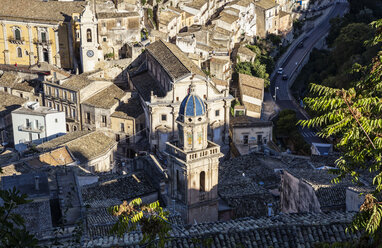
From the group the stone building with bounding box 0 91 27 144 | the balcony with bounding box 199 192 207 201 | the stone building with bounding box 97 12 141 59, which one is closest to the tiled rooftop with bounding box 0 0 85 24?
the stone building with bounding box 97 12 141 59

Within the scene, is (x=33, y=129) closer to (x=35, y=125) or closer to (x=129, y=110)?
(x=35, y=125)

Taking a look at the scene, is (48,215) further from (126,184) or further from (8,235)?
(8,235)

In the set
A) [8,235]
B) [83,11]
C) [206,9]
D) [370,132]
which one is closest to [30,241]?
[8,235]

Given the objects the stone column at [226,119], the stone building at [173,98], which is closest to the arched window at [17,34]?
the stone building at [173,98]

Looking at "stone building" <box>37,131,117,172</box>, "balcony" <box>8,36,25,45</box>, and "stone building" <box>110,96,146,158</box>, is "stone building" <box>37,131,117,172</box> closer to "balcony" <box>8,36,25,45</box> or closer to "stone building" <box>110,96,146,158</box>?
"stone building" <box>110,96,146,158</box>

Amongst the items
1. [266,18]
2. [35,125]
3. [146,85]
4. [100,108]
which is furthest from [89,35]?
[266,18]

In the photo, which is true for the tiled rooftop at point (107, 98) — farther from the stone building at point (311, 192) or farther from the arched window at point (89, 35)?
the stone building at point (311, 192)
